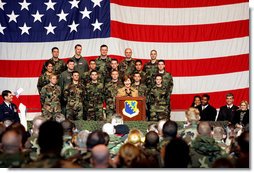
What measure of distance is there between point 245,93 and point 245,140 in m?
9.13

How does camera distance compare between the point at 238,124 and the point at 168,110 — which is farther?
the point at 168,110

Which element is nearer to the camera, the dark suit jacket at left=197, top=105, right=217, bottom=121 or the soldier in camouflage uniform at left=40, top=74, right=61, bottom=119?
the soldier in camouflage uniform at left=40, top=74, right=61, bottom=119

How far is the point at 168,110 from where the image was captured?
15.5 m

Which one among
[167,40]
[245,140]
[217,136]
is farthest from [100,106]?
[245,140]

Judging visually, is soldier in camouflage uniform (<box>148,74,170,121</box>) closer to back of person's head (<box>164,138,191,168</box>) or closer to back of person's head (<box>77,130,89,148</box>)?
back of person's head (<box>77,130,89,148</box>)

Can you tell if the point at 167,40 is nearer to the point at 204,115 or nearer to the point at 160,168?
the point at 204,115

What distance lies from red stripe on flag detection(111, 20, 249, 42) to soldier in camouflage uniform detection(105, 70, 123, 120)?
2469 millimetres

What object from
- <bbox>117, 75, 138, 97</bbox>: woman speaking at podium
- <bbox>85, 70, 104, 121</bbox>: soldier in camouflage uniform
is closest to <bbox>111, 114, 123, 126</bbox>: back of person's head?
<bbox>117, 75, 138, 97</bbox>: woman speaking at podium

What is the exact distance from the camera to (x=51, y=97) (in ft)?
49.2

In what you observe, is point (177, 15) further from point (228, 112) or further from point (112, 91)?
point (228, 112)

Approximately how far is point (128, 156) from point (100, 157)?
44 centimetres

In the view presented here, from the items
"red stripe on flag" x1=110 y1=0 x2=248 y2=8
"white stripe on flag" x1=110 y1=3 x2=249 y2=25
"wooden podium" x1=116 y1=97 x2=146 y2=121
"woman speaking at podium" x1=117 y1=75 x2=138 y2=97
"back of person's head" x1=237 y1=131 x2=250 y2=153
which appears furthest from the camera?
"red stripe on flag" x1=110 y1=0 x2=248 y2=8

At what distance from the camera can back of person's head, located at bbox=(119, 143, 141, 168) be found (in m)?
7.94

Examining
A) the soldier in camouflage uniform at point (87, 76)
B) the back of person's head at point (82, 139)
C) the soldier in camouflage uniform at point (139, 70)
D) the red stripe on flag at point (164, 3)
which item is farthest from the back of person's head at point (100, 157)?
the red stripe on flag at point (164, 3)
